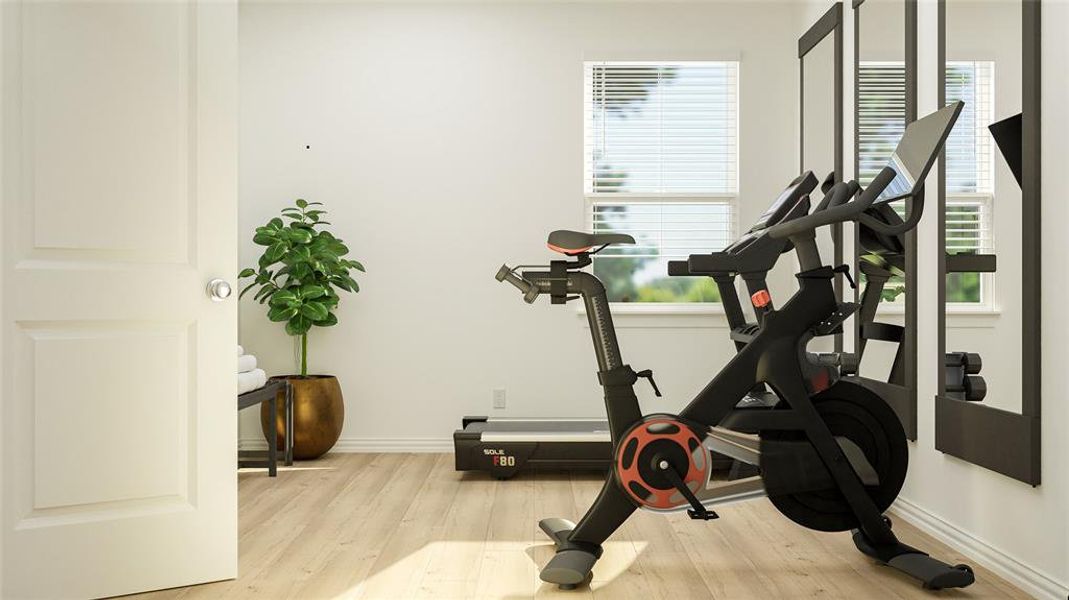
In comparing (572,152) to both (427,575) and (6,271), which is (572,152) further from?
(6,271)

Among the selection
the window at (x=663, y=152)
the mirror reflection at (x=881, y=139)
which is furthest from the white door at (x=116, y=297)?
the window at (x=663, y=152)

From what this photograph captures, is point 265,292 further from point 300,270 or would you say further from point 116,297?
point 116,297

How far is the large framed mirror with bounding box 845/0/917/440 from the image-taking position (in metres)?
3.12

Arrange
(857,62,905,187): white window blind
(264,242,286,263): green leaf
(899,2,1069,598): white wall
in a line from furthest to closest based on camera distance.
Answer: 1. (264,242,286,263): green leaf
2. (857,62,905,187): white window blind
3. (899,2,1069,598): white wall

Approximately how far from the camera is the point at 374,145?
475 cm

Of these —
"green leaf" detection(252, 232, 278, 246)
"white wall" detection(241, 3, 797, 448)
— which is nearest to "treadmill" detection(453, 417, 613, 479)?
"white wall" detection(241, 3, 797, 448)

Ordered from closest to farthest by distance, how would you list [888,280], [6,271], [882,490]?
[6,271] → [882,490] → [888,280]

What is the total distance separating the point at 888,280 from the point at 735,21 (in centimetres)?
218

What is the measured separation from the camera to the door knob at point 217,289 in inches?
93.3

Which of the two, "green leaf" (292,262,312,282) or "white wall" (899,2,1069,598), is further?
"green leaf" (292,262,312,282)

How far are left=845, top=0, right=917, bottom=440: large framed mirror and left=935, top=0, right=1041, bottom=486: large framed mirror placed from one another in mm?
248

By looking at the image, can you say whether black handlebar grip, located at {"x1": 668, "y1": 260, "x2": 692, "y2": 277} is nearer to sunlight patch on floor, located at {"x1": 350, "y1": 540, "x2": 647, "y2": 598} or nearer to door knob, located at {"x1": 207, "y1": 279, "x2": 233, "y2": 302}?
sunlight patch on floor, located at {"x1": 350, "y1": 540, "x2": 647, "y2": 598}

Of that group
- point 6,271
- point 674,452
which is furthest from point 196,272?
point 674,452

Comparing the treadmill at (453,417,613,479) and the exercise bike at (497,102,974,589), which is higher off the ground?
the exercise bike at (497,102,974,589)
